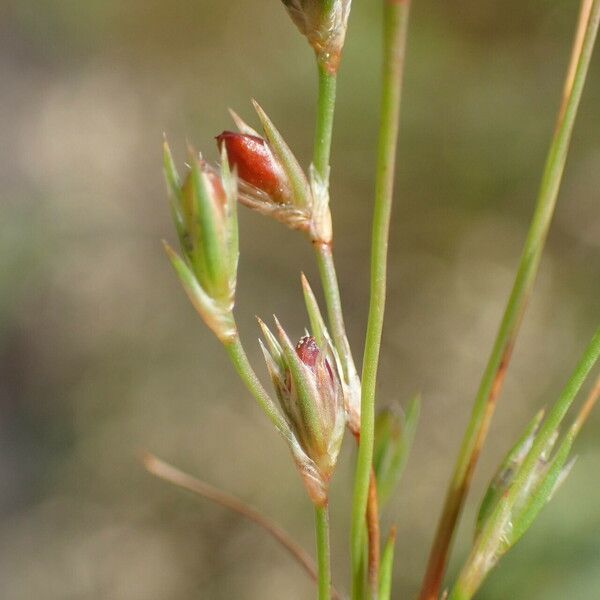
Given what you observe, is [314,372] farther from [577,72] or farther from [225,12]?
[225,12]

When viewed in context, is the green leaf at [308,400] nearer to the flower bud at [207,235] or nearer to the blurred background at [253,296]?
the flower bud at [207,235]

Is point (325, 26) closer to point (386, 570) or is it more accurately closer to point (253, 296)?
point (386, 570)

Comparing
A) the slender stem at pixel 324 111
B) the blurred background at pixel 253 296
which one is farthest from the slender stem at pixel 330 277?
the blurred background at pixel 253 296

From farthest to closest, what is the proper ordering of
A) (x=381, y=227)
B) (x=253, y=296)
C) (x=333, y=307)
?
(x=253, y=296), (x=333, y=307), (x=381, y=227)

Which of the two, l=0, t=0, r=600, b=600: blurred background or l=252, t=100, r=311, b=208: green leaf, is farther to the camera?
Result: l=0, t=0, r=600, b=600: blurred background

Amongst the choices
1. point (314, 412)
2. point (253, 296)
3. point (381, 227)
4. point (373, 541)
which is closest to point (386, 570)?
point (373, 541)

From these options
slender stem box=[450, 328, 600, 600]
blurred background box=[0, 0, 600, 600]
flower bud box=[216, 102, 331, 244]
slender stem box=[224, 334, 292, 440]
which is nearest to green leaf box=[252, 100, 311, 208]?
flower bud box=[216, 102, 331, 244]

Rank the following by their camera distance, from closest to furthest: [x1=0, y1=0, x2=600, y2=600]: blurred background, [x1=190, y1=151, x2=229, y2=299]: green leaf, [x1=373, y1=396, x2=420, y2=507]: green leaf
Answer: [x1=190, y1=151, x2=229, y2=299]: green leaf → [x1=373, y1=396, x2=420, y2=507]: green leaf → [x1=0, y1=0, x2=600, y2=600]: blurred background

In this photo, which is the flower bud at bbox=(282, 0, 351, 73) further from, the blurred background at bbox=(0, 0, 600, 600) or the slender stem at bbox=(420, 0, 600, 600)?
the blurred background at bbox=(0, 0, 600, 600)
